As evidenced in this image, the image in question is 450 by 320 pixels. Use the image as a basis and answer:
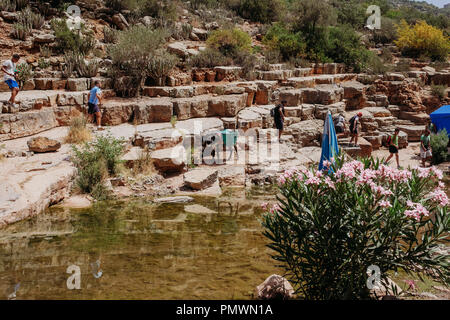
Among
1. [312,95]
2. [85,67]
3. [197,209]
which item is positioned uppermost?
[85,67]

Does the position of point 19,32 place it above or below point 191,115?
above

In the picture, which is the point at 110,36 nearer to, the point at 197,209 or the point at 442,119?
the point at 197,209

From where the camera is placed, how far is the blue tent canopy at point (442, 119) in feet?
44.8

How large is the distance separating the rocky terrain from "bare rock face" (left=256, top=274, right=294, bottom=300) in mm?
4278

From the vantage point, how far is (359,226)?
11.4ft

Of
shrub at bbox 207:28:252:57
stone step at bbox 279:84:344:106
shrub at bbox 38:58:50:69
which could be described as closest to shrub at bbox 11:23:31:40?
shrub at bbox 38:58:50:69

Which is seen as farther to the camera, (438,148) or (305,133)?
(305,133)

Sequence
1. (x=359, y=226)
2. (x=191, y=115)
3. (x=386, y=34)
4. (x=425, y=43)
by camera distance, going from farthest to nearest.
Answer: (x=386, y=34) < (x=425, y=43) < (x=191, y=115) < (x=359, y=226)

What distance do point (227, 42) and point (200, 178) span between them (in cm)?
964

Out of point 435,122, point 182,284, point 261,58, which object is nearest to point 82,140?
point 182,284

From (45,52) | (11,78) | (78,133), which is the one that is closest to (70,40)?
(45,52)

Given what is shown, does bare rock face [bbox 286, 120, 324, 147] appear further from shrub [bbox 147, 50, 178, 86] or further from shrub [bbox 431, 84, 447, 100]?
shrub [bbox 431, 84, 447, 100]

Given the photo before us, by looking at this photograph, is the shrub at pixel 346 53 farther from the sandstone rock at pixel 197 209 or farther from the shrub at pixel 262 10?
the sandstone rock at pixel 197 209

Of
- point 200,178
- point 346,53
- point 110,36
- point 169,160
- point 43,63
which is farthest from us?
point 346,53
